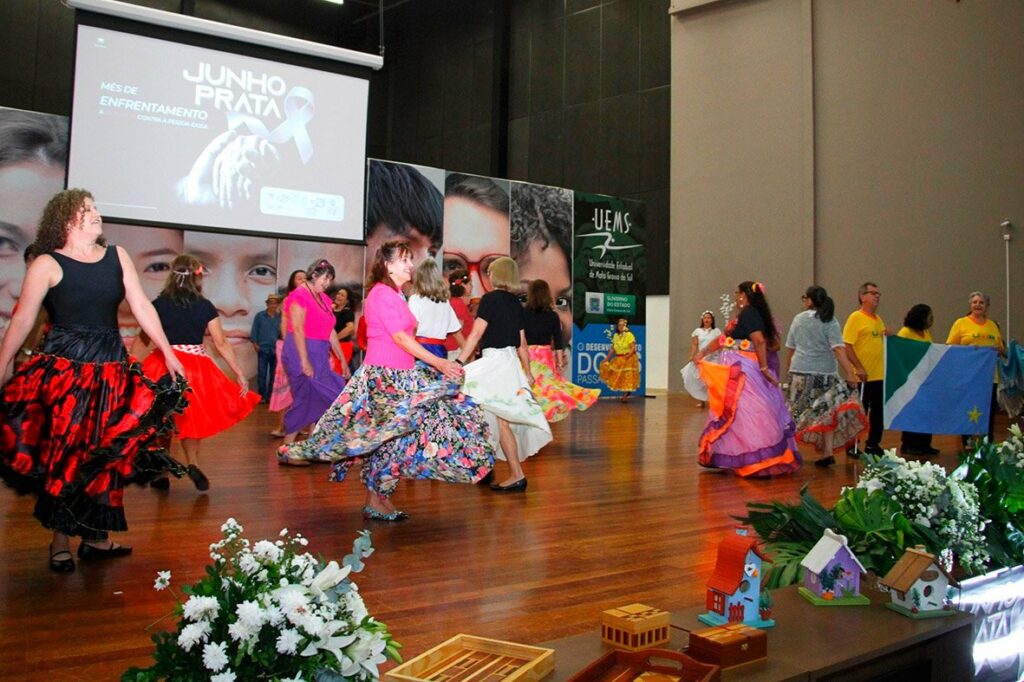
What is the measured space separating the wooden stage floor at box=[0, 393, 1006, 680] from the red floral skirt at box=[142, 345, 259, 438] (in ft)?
1.24

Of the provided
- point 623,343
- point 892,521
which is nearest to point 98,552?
point 892,521

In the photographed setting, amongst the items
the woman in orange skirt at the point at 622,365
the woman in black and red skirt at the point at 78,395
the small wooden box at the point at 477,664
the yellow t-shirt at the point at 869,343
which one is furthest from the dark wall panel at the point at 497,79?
the small wooden box at the point at 477,664

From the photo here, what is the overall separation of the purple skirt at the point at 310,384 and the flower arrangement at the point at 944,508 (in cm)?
459

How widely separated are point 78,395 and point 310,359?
331cm

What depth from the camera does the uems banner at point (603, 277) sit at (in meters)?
14.6

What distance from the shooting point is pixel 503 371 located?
5.83 metres

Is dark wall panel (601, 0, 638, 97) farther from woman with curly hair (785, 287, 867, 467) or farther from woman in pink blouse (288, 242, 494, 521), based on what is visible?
woman in pink blouse (288, 242, 494, 521)

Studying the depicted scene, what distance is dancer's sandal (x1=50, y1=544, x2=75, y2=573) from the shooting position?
3.56m

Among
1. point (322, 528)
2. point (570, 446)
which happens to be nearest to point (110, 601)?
point (322, 528)

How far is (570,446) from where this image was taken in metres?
8.23

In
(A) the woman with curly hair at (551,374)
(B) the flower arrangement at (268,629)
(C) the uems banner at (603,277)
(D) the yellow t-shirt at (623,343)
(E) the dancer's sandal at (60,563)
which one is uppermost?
(C) the uems banner at (603,277)

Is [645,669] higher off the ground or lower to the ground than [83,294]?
lower

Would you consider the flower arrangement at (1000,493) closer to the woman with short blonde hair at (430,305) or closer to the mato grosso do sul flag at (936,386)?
the woman with short blonde hair at (430,305)

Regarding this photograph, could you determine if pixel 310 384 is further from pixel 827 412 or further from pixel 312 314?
pixel 827 412
